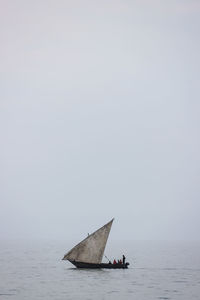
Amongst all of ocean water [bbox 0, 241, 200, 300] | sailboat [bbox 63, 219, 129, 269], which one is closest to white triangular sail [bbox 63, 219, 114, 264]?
sailboat [bbox 63, 219, 129, 269]

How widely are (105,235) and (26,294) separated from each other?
20.0 meters

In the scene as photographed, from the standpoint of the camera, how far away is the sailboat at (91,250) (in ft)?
271

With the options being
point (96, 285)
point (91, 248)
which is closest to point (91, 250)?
point (91, 248)

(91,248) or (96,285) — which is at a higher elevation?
(91,248)

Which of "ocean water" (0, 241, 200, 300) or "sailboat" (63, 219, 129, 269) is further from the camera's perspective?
"sailboat" (63, 219, 129, 269)

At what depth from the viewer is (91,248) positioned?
83.1 m

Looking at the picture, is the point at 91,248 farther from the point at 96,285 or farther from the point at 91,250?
the point at 96,285

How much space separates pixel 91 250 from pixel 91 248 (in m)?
0.38

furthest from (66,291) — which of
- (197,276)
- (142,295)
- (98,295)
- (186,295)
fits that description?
(197,276)

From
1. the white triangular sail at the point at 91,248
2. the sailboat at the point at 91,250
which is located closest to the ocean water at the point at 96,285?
the sailboat at the point at 91,250

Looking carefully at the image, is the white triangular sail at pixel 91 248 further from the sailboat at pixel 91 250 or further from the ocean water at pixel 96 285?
the ocean water at pixel 96 285

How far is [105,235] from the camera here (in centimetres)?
8325

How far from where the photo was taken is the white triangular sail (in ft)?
271

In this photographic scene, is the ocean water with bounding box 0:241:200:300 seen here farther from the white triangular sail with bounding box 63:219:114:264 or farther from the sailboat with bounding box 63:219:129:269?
the white triangular sail with bounding box 63:219:114:264
